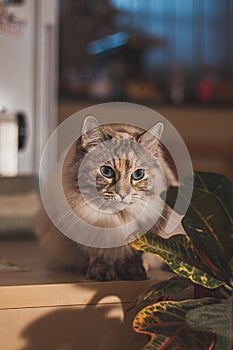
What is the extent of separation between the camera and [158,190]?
0.92m

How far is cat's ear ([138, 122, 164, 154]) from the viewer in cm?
90

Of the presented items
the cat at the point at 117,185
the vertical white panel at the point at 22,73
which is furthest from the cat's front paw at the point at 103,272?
the vertical white panel at the point at 22,73

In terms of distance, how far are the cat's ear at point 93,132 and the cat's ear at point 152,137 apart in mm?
53

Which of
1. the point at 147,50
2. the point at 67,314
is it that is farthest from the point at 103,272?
the point at 147,50

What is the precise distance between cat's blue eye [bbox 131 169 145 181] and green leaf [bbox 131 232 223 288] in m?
0.08

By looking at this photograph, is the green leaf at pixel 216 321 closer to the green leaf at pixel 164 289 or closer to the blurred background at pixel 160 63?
the green leaf at pixel 164 289

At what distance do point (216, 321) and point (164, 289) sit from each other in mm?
137

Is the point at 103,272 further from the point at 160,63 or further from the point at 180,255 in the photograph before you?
the point at 160,63

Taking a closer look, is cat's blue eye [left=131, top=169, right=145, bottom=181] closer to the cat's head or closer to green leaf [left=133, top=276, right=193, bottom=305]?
the cat's head

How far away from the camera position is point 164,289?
0.85m

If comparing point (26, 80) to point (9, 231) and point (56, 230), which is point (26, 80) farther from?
point (56, 230)

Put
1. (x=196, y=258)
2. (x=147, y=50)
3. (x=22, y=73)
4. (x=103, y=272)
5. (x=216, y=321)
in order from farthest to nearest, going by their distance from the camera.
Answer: (x=147, y=50) < (x=22, y=73) < (x=103, y=272) < (x=196, y=258) < (x=216, y=321)

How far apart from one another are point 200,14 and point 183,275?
16.7 feet

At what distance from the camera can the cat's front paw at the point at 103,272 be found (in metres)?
0.95
